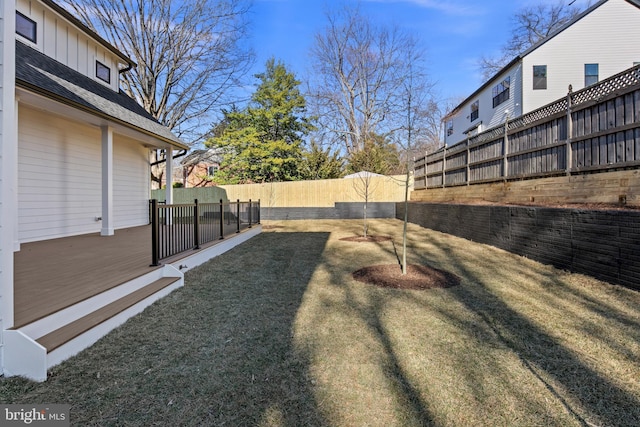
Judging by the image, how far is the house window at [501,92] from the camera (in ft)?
52.6

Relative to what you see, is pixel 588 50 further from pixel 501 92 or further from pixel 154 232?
pixel 154 232

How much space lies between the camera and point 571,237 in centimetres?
462

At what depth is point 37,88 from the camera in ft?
14.8

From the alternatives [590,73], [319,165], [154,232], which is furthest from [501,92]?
[154,232]

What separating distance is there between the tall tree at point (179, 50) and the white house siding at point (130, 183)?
759 cm

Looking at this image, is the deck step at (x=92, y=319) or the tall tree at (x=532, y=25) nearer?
the deck step at (x=92, y=319)

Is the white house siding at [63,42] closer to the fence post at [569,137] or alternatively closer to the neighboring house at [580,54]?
the fence post at [569,137]

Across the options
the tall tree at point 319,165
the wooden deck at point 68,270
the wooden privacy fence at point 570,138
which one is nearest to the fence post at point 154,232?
the wooden deck at point 68,270

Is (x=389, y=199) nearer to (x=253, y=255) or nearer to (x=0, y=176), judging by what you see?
(x=253, y=255)

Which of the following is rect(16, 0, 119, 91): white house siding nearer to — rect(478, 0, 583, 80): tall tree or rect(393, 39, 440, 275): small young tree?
rect(393, 39, 440, 275): small young tree

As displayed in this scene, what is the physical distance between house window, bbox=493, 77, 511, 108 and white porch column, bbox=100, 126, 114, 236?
1768cm

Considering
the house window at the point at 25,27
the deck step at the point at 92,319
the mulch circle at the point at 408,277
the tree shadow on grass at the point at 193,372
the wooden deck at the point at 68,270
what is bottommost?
the tree shadow on grass at the point at 193,372

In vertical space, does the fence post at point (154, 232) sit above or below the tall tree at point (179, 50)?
below

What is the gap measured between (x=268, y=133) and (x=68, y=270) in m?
17.3
